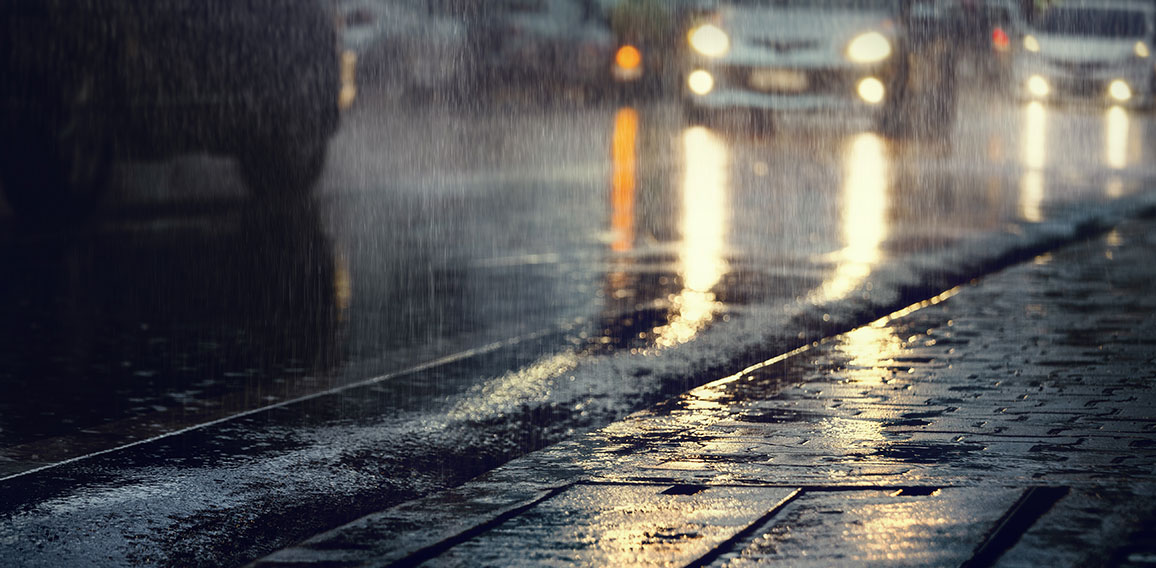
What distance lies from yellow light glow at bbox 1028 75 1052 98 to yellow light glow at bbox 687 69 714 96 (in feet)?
24.7

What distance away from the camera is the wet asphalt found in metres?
4.42

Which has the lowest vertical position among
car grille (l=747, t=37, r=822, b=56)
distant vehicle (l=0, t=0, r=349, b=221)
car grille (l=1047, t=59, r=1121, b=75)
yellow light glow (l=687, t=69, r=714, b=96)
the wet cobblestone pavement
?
the wet cobblestone pavement

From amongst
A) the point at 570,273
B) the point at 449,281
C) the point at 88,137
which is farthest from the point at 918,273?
the point at 88,137

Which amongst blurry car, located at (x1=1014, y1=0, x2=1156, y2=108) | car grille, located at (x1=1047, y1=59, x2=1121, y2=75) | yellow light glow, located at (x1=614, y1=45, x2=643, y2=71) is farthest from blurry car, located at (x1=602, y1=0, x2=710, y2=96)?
car grille, located at (x1=1047, y1=59, x2=1121, y2=75)

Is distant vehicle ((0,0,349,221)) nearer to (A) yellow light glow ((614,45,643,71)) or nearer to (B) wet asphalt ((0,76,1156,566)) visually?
(B) wet asphalt ((0,76,1156,566))

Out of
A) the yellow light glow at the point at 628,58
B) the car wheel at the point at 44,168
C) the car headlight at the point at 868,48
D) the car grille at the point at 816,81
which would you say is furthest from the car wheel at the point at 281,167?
the yellow light glow at the point at 628,58

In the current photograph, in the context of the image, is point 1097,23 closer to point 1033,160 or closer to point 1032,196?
point 1033,160

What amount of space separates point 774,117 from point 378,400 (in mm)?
12803

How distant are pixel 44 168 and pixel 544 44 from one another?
1401 centimetres

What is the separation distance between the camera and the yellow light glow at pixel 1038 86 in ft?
77.4

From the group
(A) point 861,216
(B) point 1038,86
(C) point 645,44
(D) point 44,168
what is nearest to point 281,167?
(D) point 44,168

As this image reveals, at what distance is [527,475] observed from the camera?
432cm

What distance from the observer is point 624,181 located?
12672 millimetres

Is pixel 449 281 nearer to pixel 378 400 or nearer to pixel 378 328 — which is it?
pixel 378 328
